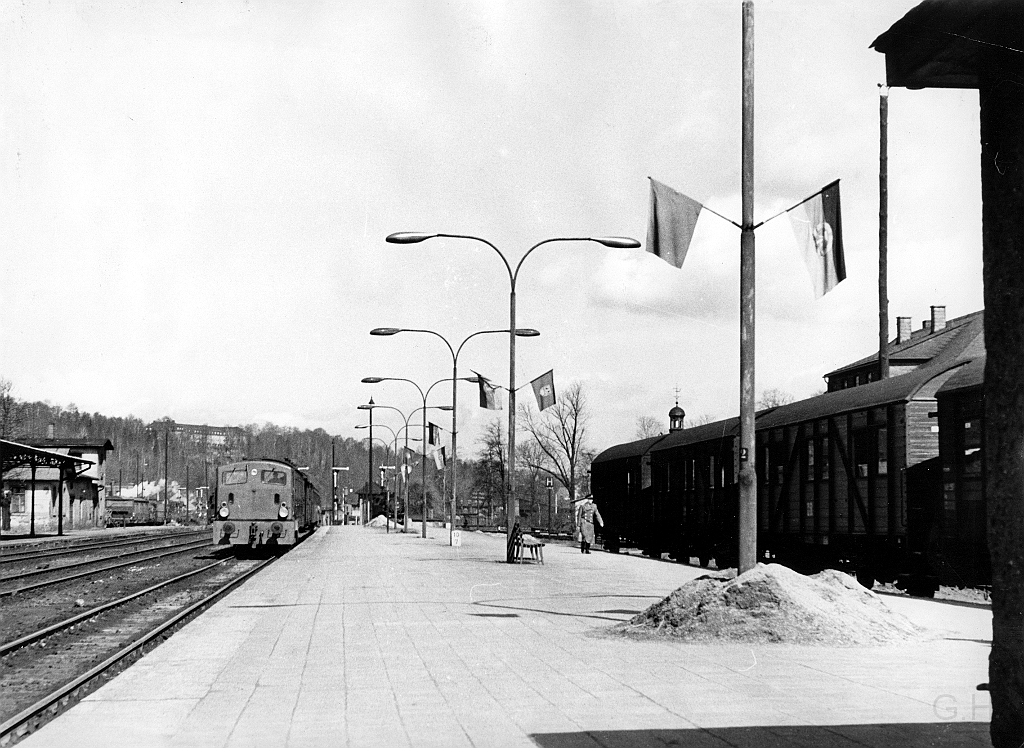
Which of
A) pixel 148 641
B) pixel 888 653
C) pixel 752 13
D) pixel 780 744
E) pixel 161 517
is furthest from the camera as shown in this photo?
pixel 161 517

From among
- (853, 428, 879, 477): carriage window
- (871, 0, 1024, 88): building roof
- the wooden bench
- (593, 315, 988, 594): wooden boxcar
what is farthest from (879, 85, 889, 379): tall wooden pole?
(871, 0, 1024, 88): building roof

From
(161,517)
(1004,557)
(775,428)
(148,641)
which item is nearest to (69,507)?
(161,517)

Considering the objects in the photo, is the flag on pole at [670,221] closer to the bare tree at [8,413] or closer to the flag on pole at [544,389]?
the flag on pole at [544,389]

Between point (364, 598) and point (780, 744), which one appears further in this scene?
point (364, 598)

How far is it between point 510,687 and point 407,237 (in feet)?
58.6

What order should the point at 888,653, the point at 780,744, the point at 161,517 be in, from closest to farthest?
the point at 780,744, the point at 888,653, the point at 161,517

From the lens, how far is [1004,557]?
499 centimetres

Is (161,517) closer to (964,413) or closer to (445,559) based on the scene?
(445,559)

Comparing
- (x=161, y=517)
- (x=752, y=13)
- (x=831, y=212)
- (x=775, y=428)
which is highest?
(x=752, y=13)

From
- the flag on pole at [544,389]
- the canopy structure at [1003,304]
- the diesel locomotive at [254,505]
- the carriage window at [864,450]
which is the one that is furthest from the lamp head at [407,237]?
the canopy structure at [1003,304]

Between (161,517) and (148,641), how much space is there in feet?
358

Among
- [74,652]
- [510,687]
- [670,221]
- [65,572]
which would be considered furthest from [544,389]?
[510,687]

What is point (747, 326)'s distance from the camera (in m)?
13.7

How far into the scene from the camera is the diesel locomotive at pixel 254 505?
33.0 metres
